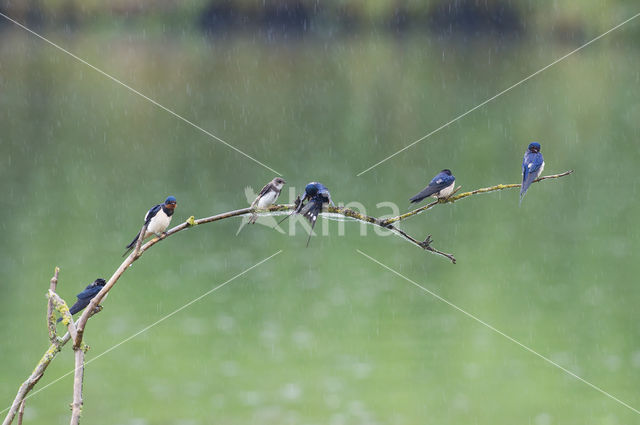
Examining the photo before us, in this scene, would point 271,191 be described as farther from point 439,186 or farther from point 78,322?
point 78,322

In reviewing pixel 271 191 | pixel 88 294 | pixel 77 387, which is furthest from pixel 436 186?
→ pixel 77 387

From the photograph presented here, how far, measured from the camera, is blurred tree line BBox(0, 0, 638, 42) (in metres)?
58.4

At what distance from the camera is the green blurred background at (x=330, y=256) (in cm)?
1255

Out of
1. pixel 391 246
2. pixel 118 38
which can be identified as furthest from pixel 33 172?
pixel 118 38

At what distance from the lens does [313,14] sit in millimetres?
67250

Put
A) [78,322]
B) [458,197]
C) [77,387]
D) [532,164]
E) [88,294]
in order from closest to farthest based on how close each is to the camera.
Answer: [77,387]
[78,322]
[458,197]
[88,294]
[532,164]

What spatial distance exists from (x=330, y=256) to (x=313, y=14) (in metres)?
52.0

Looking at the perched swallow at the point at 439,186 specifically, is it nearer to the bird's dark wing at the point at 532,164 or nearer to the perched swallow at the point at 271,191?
the bird's dark wing at the point at 532,164

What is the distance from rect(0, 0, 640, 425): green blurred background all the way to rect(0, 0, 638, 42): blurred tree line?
18.4 meters

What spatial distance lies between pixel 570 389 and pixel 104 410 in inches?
266

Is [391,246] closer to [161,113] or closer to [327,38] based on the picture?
[161,113]

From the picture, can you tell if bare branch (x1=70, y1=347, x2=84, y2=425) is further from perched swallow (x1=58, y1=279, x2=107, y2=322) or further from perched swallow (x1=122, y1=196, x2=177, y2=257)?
perched swallow (x1=58, y1=279, x2=107, y2=322)

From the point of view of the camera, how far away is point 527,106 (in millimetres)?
34438

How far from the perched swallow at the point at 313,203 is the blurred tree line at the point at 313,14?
2088 inches
